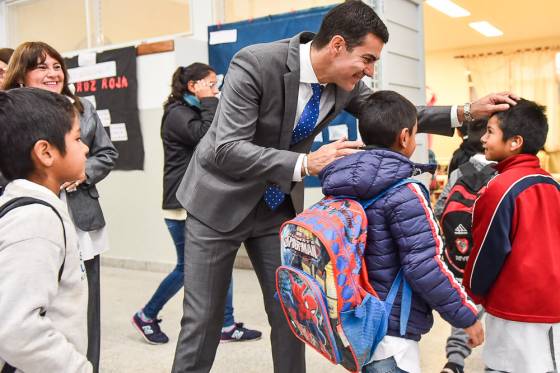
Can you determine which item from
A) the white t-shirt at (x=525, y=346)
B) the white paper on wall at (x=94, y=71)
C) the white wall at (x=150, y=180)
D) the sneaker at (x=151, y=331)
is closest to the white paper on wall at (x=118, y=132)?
the white wall at (x=150, y=180)

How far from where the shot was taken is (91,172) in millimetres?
2207

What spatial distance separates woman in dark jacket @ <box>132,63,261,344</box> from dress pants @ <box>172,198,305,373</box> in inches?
46.6

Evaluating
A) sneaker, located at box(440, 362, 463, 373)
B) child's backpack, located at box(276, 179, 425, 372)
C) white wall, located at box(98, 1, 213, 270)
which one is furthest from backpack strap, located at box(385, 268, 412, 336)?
white wall, located at box(98, 1, 213, 270)

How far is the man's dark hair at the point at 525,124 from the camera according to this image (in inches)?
72.4

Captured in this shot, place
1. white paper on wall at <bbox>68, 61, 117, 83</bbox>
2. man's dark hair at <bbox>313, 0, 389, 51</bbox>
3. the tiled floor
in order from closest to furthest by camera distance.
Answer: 1. man's dark hair at <bbox>313, 0, 389, 51</bbox>
2. the tiled floor
3. white paper on wall at <bbox>68, 61, 117, 83</bbox>

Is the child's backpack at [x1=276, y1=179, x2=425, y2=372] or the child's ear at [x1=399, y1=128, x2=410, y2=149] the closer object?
the child's backpack at [x1=276, y1=179, x2=425, y2=372]

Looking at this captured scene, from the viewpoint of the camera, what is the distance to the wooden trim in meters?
4.84

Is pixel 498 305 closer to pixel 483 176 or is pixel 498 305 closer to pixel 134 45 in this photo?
pixel 483 176

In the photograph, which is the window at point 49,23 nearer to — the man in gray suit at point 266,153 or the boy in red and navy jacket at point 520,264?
the man in gray suit at point 266,153

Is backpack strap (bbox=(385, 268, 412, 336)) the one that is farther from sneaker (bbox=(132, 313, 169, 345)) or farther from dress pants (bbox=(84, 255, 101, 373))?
sneaker (bbox=(132, 313, 169, 345))

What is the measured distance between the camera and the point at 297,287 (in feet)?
4.89

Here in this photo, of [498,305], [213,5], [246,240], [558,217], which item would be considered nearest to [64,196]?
[246,240]

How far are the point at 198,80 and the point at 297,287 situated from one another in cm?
185

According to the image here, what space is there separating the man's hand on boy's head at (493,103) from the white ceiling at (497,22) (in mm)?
6723
